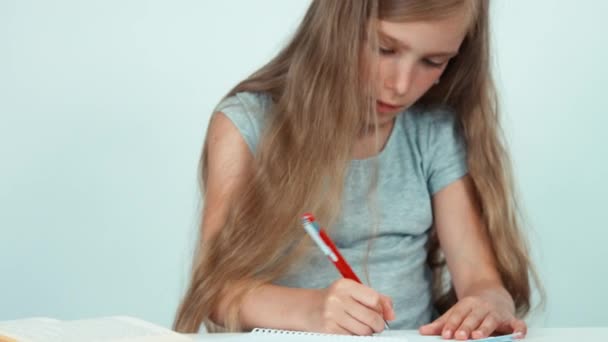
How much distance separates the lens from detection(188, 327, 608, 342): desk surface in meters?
0.95

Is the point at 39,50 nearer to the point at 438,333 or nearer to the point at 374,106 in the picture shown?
the point at 374,106

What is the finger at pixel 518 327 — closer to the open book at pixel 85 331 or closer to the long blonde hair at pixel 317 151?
the long blonde hair at pixel 317 151

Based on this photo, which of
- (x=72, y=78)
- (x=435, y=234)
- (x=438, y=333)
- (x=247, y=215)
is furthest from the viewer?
(x=72, y=78)

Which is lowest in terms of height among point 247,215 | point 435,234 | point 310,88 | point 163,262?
point 163,262

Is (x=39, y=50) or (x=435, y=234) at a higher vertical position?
(x=39, y=50)

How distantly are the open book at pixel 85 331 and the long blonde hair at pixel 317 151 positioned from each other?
225 mm

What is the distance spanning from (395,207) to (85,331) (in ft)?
1.70

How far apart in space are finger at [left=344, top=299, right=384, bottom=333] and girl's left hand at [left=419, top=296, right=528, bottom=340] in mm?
71

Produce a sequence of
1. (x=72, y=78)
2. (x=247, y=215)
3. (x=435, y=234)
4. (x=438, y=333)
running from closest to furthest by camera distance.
Answer: 1. (x=438, y=333)
2. (x=247, y=215)
3. (x=435, y=234)
4. (x=72, y=78)

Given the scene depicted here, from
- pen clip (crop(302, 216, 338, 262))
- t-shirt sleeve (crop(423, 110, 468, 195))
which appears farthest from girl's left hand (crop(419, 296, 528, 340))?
t-shirt sleeve (crop(423, 110, 468, 195))

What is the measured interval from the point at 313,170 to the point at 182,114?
59cm

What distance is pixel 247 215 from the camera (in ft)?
3.71

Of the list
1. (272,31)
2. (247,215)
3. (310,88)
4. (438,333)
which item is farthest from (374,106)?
(272,31)

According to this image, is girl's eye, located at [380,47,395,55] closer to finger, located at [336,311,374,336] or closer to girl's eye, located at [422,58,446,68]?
girl's eye, located at [422,58,446,68]
